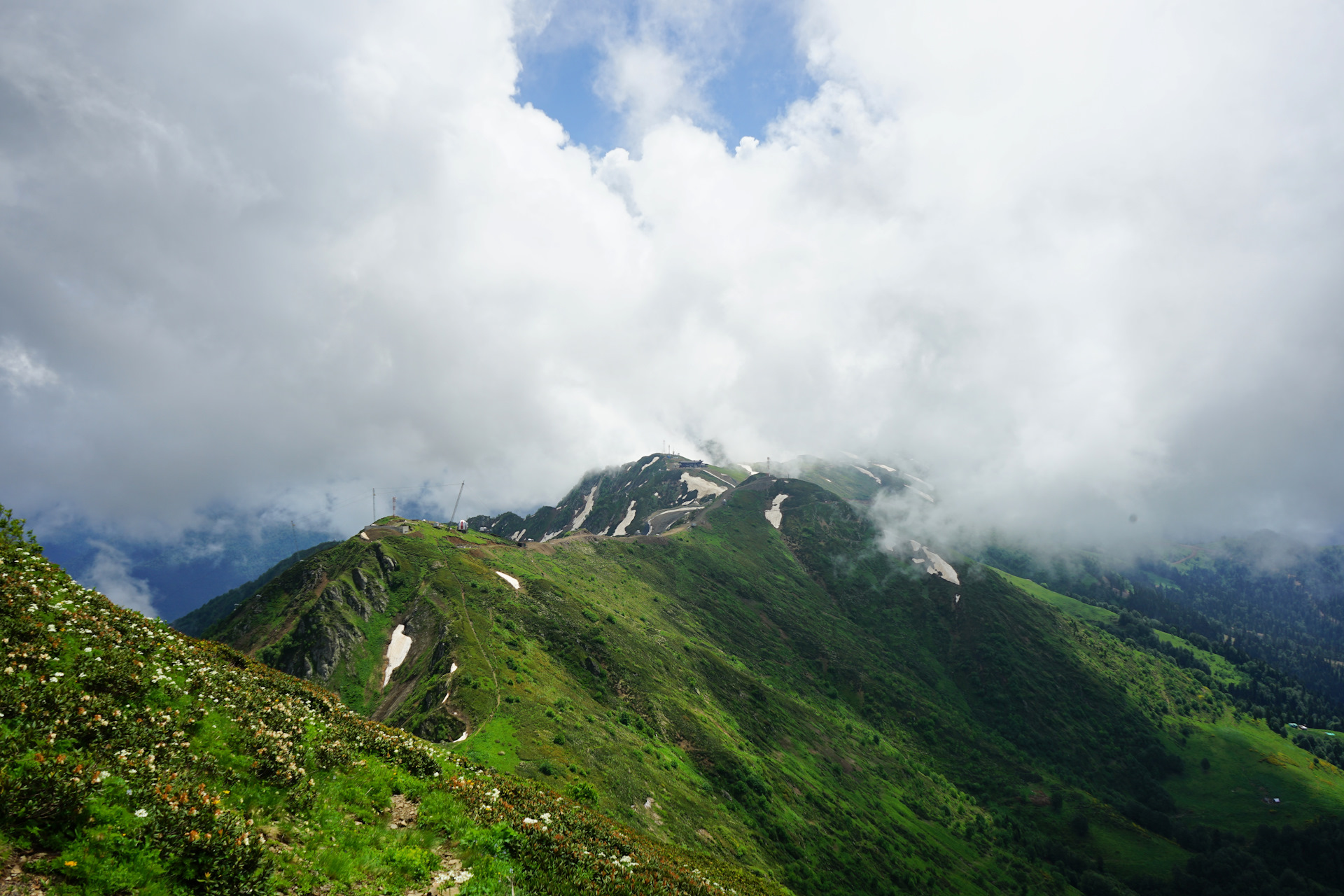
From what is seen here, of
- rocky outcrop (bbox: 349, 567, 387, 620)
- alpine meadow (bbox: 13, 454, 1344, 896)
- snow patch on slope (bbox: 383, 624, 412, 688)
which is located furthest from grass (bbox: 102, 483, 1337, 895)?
rocky outcrop (bbox: 349, 567, 387, 620)

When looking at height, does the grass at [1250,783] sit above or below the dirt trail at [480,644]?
above

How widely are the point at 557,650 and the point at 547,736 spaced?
2813 centimetres

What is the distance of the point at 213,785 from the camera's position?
12781 mm

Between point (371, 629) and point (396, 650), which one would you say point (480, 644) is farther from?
point (371, 629)

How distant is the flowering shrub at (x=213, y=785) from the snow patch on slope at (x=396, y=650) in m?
64.8

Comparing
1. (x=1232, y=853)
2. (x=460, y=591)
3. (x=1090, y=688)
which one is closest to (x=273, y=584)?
(x=460, y=591)

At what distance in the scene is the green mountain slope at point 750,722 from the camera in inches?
2601

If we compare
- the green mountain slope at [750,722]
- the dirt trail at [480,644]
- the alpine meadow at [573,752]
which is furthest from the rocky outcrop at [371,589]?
the dirt trail at [480,644]

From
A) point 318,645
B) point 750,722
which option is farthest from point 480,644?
point 750,722

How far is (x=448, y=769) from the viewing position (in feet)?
65.7

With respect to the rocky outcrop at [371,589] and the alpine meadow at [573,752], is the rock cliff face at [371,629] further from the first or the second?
the alpine meadow at [573,752]

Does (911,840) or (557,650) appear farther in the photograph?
(911,840)

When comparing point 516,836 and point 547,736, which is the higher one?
point 516,836

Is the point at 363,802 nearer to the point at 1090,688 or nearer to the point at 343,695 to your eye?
the point at 343,695
